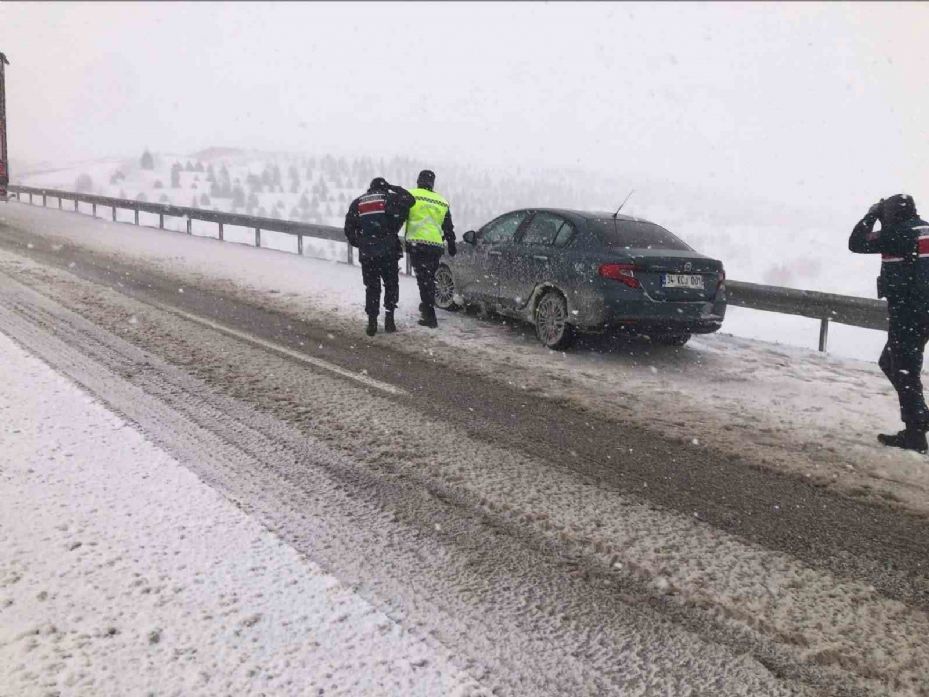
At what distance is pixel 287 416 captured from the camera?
4750 millimetres

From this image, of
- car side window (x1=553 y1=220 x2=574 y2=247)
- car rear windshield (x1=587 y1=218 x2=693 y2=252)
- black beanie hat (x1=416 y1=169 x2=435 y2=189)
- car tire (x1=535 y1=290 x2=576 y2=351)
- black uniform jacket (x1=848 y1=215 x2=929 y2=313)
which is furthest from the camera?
black beanie hat (x1=416 y1=169 x2=435 y2=189)

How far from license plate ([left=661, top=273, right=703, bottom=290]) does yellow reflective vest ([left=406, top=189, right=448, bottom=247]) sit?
Result: 297 centimetres

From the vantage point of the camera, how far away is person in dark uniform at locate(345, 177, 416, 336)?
8.05 m

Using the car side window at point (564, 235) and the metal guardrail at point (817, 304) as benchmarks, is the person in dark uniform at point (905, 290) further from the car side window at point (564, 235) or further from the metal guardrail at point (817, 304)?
the metal guardrail at point (817, 304)

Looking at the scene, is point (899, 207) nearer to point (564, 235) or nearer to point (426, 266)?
point (564, 235)

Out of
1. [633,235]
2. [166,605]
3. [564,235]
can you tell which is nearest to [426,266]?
[564,235]

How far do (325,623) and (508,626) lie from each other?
0.68m

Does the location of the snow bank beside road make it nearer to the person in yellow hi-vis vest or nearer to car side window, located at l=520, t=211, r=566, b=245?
the person in yellow hi-vis vest

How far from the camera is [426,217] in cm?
853

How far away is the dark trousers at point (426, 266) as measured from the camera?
8586mm

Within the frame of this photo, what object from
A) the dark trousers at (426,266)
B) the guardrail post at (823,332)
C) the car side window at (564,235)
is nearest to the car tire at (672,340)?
the car side window at (564,235)

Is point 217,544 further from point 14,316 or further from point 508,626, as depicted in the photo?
point 14,316

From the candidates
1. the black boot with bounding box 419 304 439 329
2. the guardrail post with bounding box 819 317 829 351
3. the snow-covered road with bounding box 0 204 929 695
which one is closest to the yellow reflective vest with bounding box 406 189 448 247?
the black boot with bounding box 419 304 439 329

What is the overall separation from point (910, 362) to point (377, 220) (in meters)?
5.60
